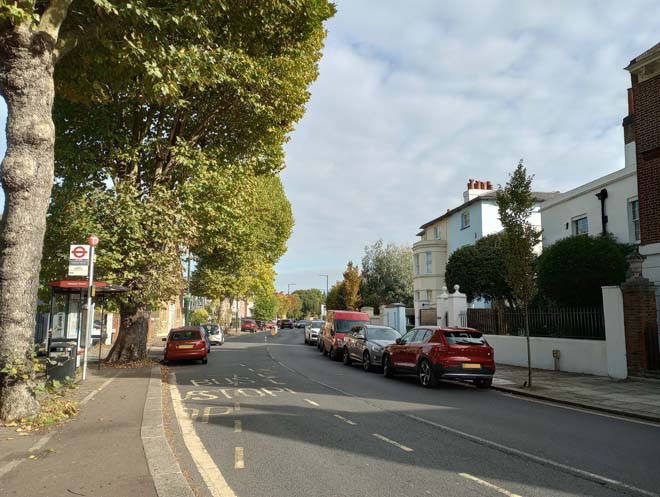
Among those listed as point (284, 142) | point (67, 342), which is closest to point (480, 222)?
point (284, 142)

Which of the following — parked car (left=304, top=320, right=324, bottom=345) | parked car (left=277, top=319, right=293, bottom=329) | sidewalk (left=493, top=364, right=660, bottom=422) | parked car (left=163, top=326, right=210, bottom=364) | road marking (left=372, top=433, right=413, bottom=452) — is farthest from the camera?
parked car (left=277, top=319, right=293, bottom=329)

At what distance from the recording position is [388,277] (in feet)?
178

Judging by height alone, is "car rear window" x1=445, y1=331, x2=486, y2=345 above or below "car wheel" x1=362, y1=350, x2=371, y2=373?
above

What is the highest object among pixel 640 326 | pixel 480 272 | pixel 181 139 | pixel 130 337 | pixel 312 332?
pixel 181 139

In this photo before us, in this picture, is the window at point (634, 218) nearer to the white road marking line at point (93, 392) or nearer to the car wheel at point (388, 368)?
the car wheel at point (388, 368)

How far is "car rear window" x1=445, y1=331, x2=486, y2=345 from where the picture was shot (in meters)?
13.3

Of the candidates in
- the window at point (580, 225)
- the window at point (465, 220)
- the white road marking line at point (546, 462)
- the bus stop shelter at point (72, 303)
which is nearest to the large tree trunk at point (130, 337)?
the bus stop shelter at point (72, 303)

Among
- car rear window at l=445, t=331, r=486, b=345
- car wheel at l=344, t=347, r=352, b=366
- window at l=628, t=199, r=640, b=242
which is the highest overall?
window at l=628, t=199, r=640, b=242

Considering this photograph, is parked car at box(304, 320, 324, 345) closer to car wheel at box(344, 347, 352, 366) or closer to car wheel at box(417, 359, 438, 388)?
car wheel at box(344, 347, 352, 366)

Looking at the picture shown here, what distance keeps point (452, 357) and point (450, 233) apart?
31.0m

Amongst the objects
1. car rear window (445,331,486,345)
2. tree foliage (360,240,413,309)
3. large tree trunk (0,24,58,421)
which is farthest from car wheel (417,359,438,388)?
tree foliage (360,240,413,309)

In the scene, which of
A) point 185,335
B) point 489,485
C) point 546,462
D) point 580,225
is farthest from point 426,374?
point 580,225

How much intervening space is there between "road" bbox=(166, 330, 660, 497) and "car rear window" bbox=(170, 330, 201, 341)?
8028mm

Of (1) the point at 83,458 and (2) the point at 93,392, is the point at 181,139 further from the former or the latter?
(1) the point at 83,458
